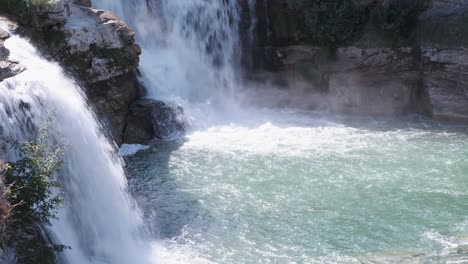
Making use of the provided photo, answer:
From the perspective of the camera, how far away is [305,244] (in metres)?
11.2

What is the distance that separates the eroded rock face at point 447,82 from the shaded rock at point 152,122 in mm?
7404

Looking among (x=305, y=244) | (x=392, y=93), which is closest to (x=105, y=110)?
(x=305, y=244)

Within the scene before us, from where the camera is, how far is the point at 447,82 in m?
18.9

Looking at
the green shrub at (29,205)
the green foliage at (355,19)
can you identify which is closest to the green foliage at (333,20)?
the green foliage at (355,19)

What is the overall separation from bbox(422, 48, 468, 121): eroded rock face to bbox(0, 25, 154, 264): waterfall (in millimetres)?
10477

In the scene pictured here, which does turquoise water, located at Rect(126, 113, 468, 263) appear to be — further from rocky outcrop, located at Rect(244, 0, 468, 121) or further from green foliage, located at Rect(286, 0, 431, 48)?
green foliage, located at Rect(286, 0, 431, 48)

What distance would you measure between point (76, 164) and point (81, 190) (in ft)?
1.53

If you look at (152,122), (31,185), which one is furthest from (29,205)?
(152,122)

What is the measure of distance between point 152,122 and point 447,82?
8.71 metres

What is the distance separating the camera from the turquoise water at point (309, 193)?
1108cm

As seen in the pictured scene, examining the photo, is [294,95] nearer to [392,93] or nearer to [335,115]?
[335,115]

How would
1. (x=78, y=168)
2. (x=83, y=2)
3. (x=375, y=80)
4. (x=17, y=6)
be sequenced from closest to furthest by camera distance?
(x=78, y=168) < (x=17, y=6) < (x=83, y=2) < (x=375, y=80)

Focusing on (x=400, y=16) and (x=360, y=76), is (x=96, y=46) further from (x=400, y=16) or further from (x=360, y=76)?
(x=400, y=16)

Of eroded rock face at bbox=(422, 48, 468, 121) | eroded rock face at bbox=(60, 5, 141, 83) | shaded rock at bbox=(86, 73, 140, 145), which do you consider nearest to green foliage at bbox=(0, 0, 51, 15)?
eroded rock face at bbox=(60, 5, 141, 83)
